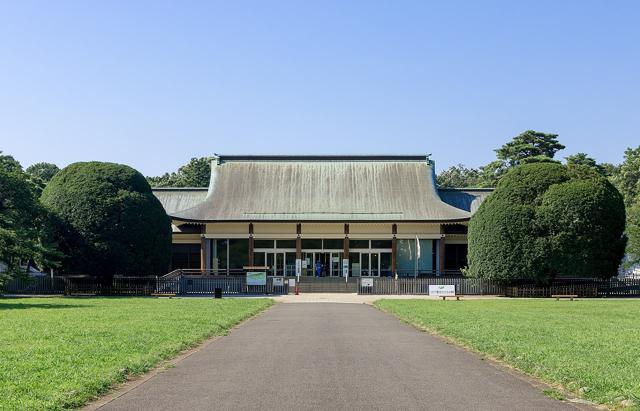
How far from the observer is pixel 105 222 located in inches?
1754

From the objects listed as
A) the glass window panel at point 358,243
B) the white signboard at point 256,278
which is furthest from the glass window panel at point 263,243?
the white signboard at point 256,278

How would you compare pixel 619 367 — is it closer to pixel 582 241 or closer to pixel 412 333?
pixel 412 333

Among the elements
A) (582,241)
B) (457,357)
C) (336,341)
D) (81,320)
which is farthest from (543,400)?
Result: (582,241)

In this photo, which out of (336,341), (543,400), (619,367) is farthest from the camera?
(336,341)

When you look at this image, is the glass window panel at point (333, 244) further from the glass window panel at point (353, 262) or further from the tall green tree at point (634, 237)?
the tall green tree at point (634, 237)

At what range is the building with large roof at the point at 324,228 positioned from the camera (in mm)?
56594

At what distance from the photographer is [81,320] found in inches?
870

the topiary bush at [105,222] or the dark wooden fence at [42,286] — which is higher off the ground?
the topiary bush at [105,222]

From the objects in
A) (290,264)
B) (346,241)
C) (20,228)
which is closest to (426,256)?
(346,241)

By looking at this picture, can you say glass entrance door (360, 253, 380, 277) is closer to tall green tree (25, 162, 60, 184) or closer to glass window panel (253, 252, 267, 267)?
glass window panel (253, 252, 267, 267)

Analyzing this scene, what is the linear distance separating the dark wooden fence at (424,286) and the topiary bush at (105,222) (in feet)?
48.2

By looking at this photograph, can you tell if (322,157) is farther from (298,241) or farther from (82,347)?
(82,347)

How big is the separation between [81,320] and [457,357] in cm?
1295

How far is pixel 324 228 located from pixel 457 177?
86.7m
